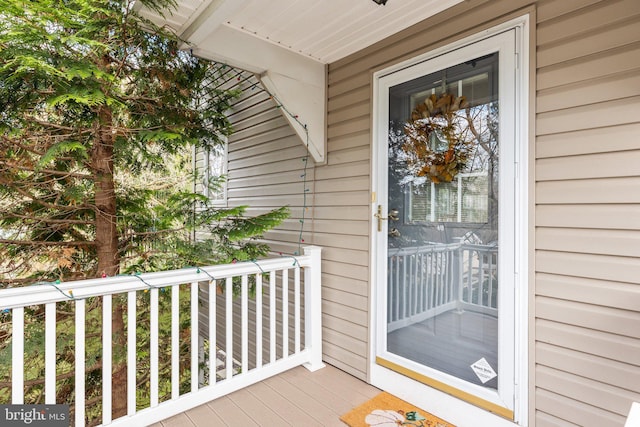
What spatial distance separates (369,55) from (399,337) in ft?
7.03

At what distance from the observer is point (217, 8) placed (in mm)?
1969

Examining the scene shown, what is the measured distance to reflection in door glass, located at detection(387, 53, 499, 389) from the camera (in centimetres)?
197

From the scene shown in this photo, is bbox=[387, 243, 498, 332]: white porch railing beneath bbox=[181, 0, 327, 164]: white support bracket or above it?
beneath

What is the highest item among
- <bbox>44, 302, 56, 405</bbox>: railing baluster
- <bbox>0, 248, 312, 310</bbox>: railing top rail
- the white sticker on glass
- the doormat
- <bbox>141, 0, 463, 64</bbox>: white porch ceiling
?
<bbox>141, 0, 463, 64</bbox>: white porch ceiling

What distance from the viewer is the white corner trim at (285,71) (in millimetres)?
2381

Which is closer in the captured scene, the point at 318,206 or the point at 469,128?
the point at 469,128

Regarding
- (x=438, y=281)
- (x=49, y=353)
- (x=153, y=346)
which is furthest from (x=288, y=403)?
(x=49, y=353)

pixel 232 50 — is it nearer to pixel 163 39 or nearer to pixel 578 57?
pixel 163 39

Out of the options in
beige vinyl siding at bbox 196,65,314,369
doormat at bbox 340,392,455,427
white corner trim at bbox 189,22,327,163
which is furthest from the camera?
beige vinyl siding at bbox 196,65,314,369

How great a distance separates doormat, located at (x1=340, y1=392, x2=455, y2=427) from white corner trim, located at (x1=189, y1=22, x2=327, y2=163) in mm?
1929

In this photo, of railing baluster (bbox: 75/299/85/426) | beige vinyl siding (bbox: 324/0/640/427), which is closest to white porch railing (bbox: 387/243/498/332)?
beige vinyl siding (bbox: 324/0/640/427)

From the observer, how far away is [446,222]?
2150mm

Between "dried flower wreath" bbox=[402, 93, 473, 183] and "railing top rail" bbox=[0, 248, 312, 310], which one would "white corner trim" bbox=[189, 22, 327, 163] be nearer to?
"dried flower wreath" bbox=[402, 93, 473, 183]

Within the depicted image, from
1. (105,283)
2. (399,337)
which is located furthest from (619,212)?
(105,283)
